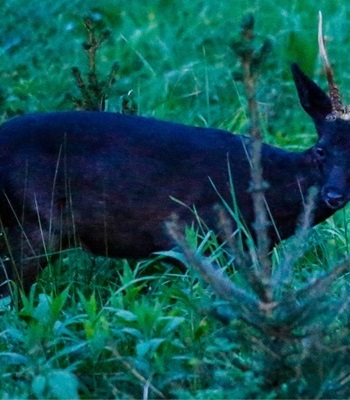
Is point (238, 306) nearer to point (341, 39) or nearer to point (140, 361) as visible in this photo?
point (140, 361)

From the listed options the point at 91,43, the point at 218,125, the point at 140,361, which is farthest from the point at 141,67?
the point at 140,361

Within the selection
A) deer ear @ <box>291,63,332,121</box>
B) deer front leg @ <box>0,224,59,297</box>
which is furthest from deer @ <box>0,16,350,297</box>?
deer ear @ <box>291,63,332,121</box>

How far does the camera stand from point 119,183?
6.20 meters

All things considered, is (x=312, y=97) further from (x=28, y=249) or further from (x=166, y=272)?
(x=28, y=249)

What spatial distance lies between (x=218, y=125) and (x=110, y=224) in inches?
86.8

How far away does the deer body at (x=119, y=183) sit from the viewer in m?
6.13

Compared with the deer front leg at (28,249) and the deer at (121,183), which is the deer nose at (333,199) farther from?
the deer front leg at (28,249)

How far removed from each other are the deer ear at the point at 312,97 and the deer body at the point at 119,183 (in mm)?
205

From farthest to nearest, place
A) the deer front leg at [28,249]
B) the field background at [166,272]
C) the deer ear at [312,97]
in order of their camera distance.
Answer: the deer ear at [312,97]
the deer front leg at [28,249]
the field background at [166,272]

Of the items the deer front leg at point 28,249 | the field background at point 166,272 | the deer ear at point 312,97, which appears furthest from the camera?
the deer ear at point 312,97

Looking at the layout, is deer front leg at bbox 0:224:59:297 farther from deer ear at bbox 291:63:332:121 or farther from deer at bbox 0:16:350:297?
deer ear at bbox 291:63:332:121

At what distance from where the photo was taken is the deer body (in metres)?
6.13

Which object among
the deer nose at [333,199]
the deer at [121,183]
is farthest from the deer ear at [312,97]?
the deer nose at [333,199]

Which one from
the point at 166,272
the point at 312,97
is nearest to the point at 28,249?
the point at 166,272
